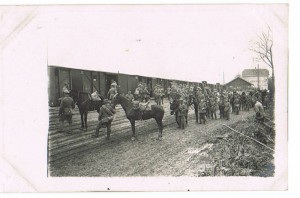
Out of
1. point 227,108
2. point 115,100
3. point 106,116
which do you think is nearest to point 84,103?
point 106,116

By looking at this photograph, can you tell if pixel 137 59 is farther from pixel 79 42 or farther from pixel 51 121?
pixel 51 121

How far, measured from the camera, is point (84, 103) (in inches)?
220

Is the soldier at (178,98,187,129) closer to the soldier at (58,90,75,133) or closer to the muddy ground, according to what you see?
the muddy ground

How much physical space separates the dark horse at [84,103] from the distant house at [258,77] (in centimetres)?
284

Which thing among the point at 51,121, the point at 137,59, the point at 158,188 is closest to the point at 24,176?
the point at 51,121

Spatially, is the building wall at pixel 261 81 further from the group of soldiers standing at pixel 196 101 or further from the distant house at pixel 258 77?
the group of soldiers standing at pixel 196 101

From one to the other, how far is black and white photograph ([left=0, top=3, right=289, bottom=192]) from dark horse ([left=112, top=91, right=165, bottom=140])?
0.06 ft

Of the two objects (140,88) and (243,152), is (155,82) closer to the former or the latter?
(140,88)

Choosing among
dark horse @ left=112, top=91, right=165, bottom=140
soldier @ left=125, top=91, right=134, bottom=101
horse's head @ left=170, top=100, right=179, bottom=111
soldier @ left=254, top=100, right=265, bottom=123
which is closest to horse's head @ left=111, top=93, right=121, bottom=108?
dark horse @ left=112, top=91, right=165, bottom=140

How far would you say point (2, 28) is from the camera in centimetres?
545

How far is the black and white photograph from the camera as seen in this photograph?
548cm

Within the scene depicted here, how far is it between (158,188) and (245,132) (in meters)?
2.04

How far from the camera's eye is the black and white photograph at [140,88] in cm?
548

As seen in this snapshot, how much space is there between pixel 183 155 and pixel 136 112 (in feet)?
3.95
